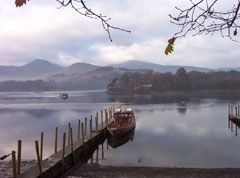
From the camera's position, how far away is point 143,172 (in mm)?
13992

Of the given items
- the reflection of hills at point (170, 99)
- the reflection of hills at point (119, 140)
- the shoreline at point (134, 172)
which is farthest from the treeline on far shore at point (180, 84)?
the shoreline at point (134, 172)

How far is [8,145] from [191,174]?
18.9 m

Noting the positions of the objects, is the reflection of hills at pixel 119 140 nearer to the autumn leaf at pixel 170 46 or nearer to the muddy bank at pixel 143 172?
the muddy bank at pixel 143 172

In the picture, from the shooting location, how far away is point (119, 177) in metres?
13.1

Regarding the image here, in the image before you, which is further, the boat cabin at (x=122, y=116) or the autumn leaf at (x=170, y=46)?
the boat cabin at (x=122, y=116)

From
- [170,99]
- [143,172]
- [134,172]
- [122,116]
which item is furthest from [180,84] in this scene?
Answer: [134,172]

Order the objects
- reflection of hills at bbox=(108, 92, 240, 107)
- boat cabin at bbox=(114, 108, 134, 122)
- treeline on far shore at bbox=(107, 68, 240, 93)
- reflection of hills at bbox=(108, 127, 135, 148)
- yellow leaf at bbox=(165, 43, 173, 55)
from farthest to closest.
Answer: treeline on far shore at bbox=(107, 68, 240, 93) → reflection of hills at bbox=(108, 92, 240, 107) → boat cabin at bbox=(114, 108, 134, 122) → reflection of hills at bbox=(108, 127, 135, 148) → yellow leaf at bbox=(165, 43, 173, 55)

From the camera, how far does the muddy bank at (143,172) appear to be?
13.3m

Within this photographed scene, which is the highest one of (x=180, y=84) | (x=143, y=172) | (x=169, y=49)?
(x=180, y=84)

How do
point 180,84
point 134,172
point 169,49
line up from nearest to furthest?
point 169,49
point 134,172
point 180,84

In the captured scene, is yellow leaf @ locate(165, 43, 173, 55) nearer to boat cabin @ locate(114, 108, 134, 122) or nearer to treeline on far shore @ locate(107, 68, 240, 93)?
boat cabin @ locate(114, 108, 134, 122)

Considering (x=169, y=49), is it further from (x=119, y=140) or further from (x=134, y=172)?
(x=119, y=140)

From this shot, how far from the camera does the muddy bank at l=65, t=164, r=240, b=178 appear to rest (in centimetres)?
1334

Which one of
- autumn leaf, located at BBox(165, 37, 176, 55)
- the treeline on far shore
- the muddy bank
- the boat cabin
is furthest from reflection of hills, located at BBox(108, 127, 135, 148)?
the treeline on far shore
